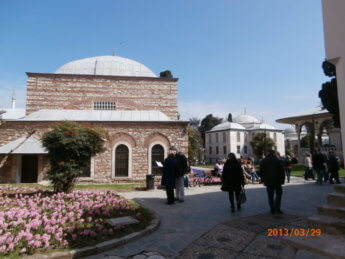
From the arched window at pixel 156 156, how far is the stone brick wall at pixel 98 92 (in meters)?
5.43

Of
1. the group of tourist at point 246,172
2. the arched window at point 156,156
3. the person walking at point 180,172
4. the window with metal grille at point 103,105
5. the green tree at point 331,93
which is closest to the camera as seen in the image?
the person walking at point 180,172

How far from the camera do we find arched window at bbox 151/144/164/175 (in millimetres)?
15400

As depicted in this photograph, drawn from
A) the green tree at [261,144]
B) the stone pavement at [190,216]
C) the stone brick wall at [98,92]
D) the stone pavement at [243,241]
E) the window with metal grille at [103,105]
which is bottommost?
the stone pavement at [190,216]

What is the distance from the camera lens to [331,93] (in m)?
16.8

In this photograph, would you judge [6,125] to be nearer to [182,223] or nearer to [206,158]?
[182,223]

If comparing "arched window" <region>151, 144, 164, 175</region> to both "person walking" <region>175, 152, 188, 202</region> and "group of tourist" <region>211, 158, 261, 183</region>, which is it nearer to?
"group of tourist" <region>211, 158, 261, 183</region>

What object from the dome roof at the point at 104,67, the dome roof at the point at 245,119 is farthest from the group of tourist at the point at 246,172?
the dome roof at the point at 245,119

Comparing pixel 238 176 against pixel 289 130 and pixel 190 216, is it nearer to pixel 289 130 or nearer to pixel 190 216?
pixel 190 216

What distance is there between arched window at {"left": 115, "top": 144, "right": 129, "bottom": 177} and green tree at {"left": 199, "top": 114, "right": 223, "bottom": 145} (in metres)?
51.2

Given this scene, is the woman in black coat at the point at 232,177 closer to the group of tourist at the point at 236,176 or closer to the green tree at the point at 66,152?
the group of tourist at the point at 236,176

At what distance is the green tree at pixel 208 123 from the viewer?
65062 millimetres

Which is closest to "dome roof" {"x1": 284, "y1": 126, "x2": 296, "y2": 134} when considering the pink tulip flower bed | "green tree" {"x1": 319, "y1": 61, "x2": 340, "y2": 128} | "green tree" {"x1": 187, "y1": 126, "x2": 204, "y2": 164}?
"green tree" {"x1": 187, "y1": 126, "x2": 204, "y2": 164}

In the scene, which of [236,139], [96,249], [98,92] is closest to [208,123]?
[236,139]

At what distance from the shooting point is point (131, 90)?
67.2 ft
